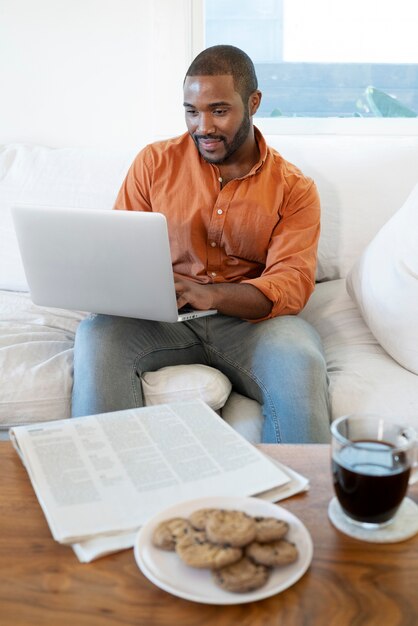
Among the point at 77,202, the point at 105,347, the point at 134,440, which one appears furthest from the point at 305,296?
the point at 134,440

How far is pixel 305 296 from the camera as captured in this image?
196 centimetres

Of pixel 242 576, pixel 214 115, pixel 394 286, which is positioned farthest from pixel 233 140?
pixel 242 576

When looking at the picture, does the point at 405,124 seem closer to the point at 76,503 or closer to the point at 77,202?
the point at 77,202

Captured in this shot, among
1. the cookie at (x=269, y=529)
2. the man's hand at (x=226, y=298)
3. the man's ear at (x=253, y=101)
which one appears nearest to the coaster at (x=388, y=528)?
the cookie at (x=269, y=529)

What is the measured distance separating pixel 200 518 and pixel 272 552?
93 millimetres

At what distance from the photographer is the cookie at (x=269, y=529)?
900 mm

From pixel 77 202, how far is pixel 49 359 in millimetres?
594

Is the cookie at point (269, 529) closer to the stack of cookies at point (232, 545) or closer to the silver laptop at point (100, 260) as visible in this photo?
the stack of cookies at point (232, 545)

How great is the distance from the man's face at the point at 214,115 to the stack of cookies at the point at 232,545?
1218mm

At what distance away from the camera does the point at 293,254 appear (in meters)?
1.95

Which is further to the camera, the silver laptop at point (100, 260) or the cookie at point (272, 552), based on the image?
the silver laptop at point (100, 260)

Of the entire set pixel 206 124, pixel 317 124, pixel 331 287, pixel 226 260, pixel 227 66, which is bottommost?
pixel 331 287

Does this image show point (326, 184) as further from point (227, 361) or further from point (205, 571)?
point (205, 571)

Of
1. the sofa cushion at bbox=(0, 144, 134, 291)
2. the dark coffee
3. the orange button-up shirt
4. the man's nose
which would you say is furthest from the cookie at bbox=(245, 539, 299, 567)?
the sofa cushion at bbox=(0, 144, 134, 291)
